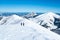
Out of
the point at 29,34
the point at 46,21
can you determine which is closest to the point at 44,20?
the point at 46,21

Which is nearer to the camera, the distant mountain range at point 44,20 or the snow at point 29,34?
the snow at point 29,34

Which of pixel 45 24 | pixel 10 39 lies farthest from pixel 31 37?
pixel 45 24

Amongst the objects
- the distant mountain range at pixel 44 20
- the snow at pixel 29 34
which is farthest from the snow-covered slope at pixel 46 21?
the snow at pixel 29 34

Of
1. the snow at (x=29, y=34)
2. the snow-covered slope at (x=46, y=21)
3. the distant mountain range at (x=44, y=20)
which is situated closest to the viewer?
the snow at (x=29, y=34)

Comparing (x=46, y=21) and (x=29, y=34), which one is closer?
(x=29, y=34)

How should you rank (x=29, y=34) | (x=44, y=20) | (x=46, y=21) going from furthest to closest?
(x=44, y=20) < (x=46, y=21) < (x=29, y=34)

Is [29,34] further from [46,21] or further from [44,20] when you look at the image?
[44,20]

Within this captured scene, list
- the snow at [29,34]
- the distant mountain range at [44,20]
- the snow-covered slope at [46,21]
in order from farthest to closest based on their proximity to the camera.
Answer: the snow-covered slope at [46,21], the distant mountain range at [44,20], the snow at [29,34]

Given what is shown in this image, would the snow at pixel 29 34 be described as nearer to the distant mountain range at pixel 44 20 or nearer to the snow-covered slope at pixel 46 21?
the distant mountain range at pixel 44 20

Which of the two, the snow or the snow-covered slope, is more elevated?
the snow

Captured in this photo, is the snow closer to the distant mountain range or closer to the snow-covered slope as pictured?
the distant mountain range

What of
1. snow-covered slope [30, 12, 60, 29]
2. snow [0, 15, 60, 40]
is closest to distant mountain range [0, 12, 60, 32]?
snow-covered slope [30, 12, 60, 29]

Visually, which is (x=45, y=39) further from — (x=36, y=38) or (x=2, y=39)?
(x=2, y=39)
